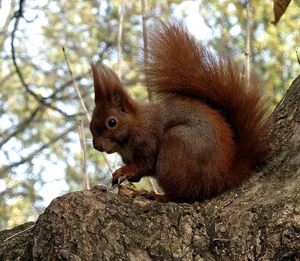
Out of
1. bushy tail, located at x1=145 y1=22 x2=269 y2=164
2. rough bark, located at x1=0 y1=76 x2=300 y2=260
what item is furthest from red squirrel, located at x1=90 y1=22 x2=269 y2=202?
rough bark, located at x1=0 y1=76 x2=300 y2=260

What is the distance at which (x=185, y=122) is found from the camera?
2.49 m

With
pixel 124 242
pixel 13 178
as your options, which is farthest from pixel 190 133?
pixel 13 178

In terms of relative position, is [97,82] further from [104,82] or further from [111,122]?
[111,122]

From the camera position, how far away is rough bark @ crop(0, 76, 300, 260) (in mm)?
1797

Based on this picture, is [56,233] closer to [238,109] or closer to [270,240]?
[270,240]

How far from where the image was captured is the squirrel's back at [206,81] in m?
2.39

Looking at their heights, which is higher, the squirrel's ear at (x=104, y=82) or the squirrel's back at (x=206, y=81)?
the squirrel's ear at (x=104, y=82)

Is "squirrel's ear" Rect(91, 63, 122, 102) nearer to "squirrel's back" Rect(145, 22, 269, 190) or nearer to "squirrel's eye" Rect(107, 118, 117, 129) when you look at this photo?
"squirrel's eye" Rect(107, 118, 117, 129)

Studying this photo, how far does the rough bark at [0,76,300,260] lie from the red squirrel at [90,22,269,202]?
0.26 metres

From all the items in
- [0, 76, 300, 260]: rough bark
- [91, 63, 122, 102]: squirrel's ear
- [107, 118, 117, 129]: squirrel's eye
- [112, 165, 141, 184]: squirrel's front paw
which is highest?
[91, 63, 122, 102]: squirrel's ear

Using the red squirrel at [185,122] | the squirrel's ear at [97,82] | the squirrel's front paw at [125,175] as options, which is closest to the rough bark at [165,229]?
the red squirrel at [185,122]

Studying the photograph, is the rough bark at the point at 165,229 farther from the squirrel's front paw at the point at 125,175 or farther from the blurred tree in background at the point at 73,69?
the blurred tree in background at the point at 73,69

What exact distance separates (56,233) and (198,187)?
2.25 feet

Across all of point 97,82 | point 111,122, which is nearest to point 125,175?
point 111,122
